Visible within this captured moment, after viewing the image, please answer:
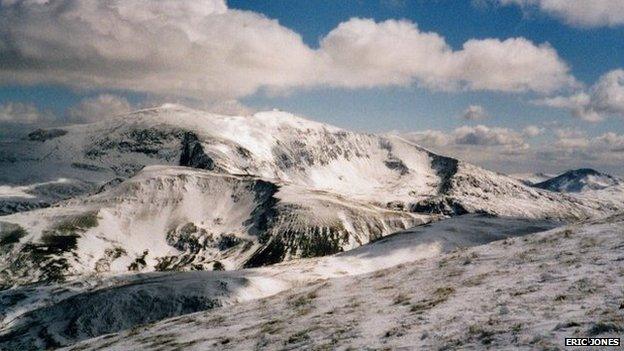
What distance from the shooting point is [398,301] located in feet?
63.0

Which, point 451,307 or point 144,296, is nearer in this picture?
point 451,307

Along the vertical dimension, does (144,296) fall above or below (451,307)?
below

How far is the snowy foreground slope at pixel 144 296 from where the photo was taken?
79.6 meters

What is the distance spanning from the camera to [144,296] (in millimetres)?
82812

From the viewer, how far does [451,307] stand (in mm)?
16203

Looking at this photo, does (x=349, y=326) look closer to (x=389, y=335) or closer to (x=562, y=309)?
(x=389, y=335)

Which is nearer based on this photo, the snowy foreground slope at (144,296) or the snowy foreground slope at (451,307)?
the snowy foreground slope at (451,307)

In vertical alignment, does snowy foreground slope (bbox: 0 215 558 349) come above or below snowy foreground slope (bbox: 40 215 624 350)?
below

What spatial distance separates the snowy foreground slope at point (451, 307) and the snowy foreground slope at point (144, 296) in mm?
41896

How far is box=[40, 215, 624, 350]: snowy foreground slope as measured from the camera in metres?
12.9

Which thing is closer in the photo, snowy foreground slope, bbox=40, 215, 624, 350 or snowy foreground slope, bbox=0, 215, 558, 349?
snowy foreground slope, bbox=40, 215, 624, 350

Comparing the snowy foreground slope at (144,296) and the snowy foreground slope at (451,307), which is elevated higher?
the snowy foreground slope at (451,307)

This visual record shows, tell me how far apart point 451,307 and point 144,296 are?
75.4 metres

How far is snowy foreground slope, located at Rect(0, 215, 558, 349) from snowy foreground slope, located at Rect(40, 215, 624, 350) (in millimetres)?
41896
